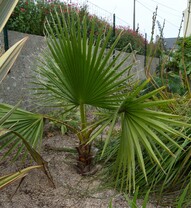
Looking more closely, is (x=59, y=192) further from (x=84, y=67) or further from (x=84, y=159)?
(x=84, y=67)

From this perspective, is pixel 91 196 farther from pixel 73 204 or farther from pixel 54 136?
pixel 54 136

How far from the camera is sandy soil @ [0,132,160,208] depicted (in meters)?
2.08

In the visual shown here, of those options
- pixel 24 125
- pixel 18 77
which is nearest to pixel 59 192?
pixel 24 125

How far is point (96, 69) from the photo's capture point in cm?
185

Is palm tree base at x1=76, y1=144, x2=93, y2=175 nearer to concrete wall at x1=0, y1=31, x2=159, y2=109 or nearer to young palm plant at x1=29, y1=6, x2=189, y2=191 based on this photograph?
young palm plant at x1=29, y1=6, x2=189, y2=191

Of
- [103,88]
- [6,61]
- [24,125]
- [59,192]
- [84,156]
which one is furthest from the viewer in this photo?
[84,156]

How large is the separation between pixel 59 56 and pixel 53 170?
3.74 ft

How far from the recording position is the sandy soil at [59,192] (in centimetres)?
208

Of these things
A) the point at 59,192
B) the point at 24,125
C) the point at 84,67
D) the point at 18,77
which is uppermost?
the point at 84,67

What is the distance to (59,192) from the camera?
2.22m

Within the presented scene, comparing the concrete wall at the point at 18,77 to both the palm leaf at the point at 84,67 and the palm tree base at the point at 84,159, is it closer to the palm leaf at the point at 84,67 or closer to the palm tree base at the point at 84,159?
the palm tree base at the point at 84,159

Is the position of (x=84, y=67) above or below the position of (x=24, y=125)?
above

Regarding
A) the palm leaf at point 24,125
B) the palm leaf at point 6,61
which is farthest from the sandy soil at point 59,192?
the palm leaf at point 6,61

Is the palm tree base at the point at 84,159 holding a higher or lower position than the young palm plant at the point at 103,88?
lower
